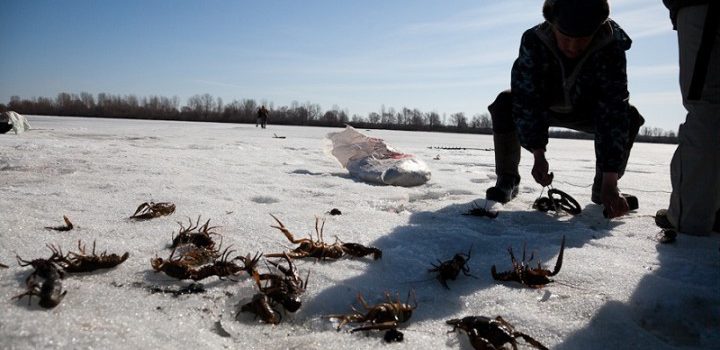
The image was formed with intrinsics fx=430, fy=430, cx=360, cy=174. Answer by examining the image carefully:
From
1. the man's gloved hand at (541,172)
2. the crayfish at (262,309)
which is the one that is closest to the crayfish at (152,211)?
the crayfish at (262,309)

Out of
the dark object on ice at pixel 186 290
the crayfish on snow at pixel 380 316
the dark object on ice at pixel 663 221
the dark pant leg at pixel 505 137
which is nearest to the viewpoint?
the crayfish on snow at pixel 380 316

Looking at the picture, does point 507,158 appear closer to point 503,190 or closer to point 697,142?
point 503,190

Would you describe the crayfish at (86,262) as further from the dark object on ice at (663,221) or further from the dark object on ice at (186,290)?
the dark object on ice at (663,221)

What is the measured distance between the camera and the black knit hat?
222 cm

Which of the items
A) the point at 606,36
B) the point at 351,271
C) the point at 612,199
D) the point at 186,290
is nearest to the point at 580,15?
the point at 606,36

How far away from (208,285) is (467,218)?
1600 millimetres

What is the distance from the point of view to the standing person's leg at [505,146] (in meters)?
3.10

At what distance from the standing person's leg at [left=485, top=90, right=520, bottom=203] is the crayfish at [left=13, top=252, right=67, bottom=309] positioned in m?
2.54

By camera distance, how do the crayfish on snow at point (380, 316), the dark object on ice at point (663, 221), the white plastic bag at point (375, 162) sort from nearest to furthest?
the crayfish on snow at point (380, 316)
the dark object on ice at point (663, 221)
the white plastic bag at point (375, 162)

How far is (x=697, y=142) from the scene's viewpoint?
6.47 ft

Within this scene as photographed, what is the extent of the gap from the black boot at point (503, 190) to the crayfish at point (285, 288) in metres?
1.92

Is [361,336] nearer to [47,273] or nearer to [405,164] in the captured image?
[47,273]

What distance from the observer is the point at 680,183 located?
203 cm

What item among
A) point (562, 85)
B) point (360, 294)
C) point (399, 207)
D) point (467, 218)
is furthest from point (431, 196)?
point (360, 294)
